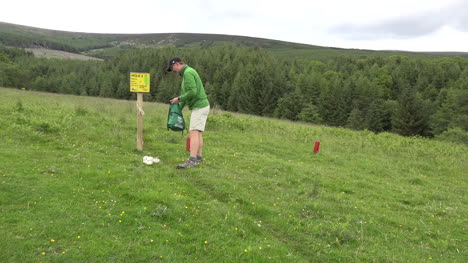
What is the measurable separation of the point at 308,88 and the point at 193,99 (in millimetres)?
67831

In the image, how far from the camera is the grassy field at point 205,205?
529 cm

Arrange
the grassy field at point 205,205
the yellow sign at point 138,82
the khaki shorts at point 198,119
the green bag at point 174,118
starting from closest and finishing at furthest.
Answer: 1. the grassy field at point 205,205
2. the khaki shorts at point 198,119
3. the green bag at point 174,118
4. the yellow sign at point 138,82

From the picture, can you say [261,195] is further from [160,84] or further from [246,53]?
[246,53]

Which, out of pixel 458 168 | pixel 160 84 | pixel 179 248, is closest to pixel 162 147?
pixel 179 248

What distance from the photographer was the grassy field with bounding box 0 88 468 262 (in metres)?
5.29

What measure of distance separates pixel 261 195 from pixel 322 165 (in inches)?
221

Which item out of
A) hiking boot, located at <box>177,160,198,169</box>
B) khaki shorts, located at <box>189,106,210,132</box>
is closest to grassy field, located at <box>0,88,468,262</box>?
hiking boot, located at <box>177,160,198,169</box>

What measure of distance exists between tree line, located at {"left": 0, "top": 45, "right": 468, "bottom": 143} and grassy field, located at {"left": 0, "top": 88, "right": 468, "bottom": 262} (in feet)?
135

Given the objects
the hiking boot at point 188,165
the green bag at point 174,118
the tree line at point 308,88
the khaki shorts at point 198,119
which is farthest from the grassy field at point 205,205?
the tree line at point 308,88

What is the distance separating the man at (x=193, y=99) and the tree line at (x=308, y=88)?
44389 millimetres

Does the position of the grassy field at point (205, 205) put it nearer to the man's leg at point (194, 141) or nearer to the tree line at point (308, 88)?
the man's leg at point (194, 141)

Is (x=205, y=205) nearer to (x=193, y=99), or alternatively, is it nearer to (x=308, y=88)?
(x=193, y=99)

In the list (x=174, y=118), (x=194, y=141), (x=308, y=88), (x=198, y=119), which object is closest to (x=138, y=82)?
(x=174, y=118)

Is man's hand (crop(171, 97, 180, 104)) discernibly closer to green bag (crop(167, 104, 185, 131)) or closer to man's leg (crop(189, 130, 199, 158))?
green bag (crop(167, 104, 185, 131))
